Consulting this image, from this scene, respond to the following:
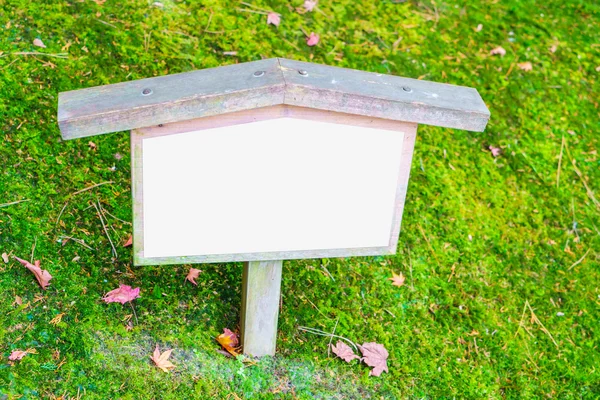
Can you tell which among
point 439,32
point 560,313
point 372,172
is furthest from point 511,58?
point 372,172

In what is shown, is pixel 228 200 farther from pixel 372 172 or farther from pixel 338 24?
pixel 338 24

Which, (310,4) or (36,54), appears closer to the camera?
(36,54)

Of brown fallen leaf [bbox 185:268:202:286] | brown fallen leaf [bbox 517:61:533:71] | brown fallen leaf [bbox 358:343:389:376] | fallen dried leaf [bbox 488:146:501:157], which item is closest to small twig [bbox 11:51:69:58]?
brown fallen leaf [bbox 185:268:202:286]

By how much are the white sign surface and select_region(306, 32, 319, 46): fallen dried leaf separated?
241 cm

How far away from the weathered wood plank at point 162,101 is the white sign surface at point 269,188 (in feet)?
0.41

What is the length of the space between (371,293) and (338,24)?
2.26m

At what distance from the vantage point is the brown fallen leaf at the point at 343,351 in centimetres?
385

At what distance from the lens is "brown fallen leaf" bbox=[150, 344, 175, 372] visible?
3473 mm

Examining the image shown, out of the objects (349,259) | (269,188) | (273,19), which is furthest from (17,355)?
(273,19)

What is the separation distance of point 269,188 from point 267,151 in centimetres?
17

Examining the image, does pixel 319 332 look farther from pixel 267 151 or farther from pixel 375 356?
pixel 267 151

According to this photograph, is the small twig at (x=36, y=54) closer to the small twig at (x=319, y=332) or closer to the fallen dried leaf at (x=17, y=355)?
the fallen dried leaf at (x=17, y=355)

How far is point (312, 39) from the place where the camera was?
525 centimetres

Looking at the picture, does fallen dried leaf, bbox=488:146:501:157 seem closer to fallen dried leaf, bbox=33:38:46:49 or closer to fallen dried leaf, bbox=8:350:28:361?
fallen dried leaf, bbox=33:38:46:49
